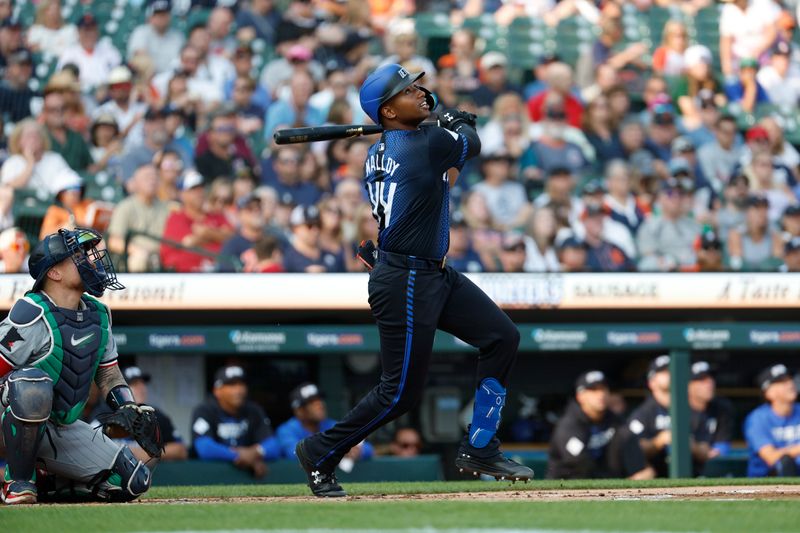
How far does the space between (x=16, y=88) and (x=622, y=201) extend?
4906mm

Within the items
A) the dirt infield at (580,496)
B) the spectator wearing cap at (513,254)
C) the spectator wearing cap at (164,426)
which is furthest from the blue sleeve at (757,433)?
the spectator wearing cap at (164,426)

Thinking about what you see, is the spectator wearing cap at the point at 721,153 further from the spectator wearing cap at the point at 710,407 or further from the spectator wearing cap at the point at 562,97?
the spectator wearing cap at the point at 710,407

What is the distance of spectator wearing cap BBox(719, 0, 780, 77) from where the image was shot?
13531 mm

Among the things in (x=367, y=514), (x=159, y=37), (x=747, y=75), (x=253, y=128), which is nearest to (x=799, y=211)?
(x=747, y=75)

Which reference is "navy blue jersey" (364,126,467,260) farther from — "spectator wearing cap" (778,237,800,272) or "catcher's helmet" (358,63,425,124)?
"spectator wearing cap" (778,237,800,272)

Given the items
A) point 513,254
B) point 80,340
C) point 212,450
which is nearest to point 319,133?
point 80,340

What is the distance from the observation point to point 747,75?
1312 centimetres

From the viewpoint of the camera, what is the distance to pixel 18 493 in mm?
5375

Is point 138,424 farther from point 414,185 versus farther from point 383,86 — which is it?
point 383,86

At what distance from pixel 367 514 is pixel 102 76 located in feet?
25.3

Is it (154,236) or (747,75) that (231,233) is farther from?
(747,75)

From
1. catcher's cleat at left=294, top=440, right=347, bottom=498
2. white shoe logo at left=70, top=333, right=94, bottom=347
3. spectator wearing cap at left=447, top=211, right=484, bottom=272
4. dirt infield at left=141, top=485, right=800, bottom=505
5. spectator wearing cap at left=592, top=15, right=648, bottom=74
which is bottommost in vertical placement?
spectator wearing cap at left=592, top=15, right=648, bottom=74

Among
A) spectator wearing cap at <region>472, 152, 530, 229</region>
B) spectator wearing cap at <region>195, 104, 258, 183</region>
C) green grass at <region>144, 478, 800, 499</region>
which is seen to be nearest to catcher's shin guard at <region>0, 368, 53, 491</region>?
green grass at <region>144, 478, 800, 499</region>

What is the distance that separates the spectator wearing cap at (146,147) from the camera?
34.0 ft
